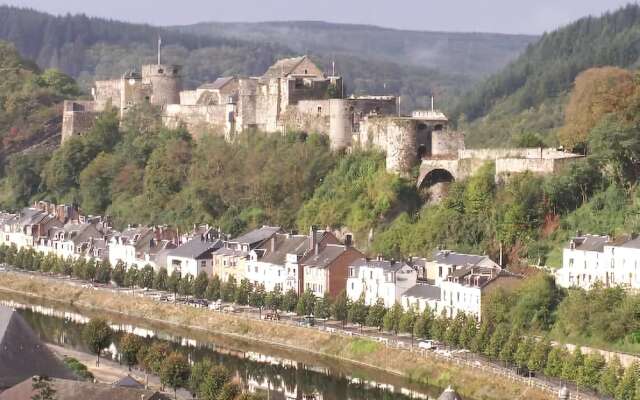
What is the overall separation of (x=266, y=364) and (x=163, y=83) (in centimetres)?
3562

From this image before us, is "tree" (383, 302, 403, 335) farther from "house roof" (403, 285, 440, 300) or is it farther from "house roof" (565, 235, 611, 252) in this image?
"house roof" (565, 235, 611, 252)

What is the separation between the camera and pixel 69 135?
9006 centimetres

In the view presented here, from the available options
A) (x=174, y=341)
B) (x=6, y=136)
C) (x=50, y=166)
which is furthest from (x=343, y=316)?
(x=6, y=136)

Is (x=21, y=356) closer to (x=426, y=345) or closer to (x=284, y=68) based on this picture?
(x=426, y=345)

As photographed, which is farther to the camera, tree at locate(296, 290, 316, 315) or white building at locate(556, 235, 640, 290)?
tree at locate(296, 290, 316, 315)

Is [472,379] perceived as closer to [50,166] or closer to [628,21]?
[50,166]

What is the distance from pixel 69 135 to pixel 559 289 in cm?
4478

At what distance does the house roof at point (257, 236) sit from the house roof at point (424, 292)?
1074 cm

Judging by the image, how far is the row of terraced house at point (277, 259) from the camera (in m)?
54.4

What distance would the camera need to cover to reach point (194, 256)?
67.2m

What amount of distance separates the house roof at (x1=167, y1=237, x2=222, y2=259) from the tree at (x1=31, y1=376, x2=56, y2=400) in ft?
97.8

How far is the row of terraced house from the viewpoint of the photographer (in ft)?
179

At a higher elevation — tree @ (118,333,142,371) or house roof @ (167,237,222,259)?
house roof @ (167,237,222,259)

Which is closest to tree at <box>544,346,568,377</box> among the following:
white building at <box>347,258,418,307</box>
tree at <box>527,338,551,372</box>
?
tree at <box>527,338,551,372</box>
